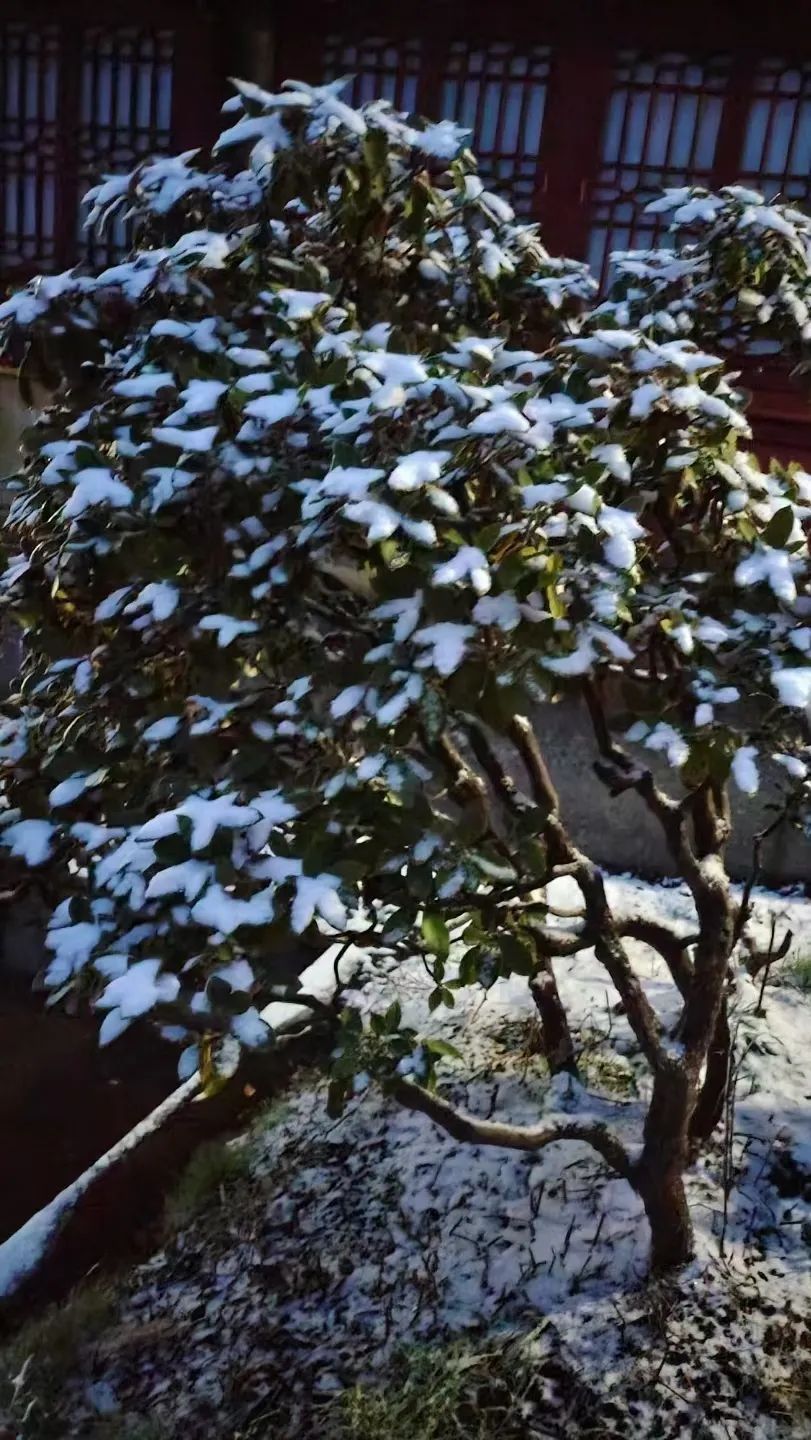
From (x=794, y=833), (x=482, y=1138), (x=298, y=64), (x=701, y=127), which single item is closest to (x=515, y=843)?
(x=482, y=1138)

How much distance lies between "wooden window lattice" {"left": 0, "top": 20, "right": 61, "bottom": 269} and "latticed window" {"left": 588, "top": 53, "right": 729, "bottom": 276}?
8.87 feet

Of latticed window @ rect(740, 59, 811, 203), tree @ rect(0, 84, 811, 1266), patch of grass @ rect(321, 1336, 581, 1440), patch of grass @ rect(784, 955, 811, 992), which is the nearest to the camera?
tree @ rect(0, 84, 811, 1266)

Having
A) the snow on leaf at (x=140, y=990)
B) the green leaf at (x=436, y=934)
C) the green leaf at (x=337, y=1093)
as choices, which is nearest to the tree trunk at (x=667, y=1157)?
the green leaf at (x=337, y=1093)

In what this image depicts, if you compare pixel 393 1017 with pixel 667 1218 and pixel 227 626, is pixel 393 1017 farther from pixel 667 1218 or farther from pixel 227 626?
pixel 667 1218

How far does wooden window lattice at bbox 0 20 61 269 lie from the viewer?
17.3ft

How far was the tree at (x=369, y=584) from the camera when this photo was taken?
5.09ft

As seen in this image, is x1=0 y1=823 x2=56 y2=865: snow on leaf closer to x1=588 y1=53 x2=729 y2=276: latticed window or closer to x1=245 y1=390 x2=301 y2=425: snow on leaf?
x1=245 y1=390 x2=301 y2=425: snow on leaf

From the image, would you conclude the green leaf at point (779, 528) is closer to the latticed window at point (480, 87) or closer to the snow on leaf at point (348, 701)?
the snow on leaf at point (348, 701)

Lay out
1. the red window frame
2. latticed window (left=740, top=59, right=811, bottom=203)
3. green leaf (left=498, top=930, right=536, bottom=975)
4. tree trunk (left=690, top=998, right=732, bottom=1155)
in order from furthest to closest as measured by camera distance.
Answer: the red window frame → latticed window (left=740, top=59, right=811, bottom=203) → tree trunk (left=690, top=998, right=732, bottom=1155) → green leaf (left=498, top=930, right=536, bottom=975)

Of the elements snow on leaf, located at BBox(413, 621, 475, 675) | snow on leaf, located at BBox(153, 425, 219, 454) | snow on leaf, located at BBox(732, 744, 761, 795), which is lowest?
snow on leaf, located at BBox(732, 744, 761, 795)

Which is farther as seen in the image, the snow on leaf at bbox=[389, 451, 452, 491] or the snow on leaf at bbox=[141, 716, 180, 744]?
the snow on leaf at bbox=[141, 716, 180, 744]

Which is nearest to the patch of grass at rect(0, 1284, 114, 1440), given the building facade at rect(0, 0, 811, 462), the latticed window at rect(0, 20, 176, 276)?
the building facade at rect(0, 0, 811, 462)

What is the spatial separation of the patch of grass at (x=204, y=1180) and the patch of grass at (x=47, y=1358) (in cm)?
26

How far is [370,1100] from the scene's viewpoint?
3.11m
